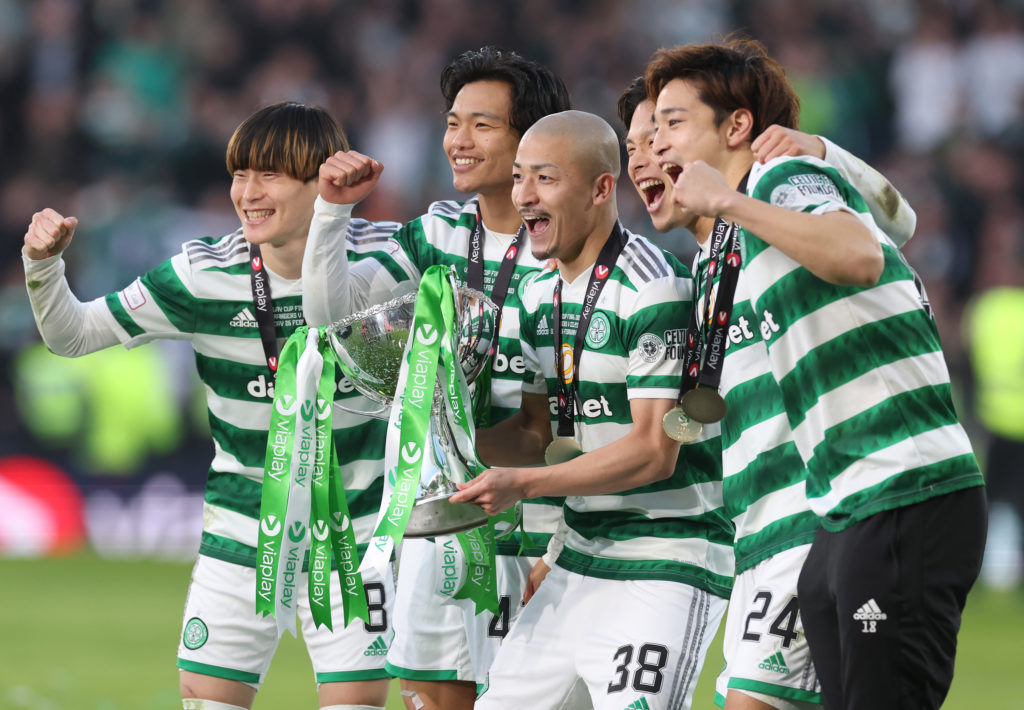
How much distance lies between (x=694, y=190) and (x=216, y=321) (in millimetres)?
2106

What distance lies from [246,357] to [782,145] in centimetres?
206

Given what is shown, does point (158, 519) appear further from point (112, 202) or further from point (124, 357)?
point (112, 202)

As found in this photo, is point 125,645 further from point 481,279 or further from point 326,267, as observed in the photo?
point 326,267

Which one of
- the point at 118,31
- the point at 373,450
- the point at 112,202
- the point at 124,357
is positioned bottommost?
the point at 373,450

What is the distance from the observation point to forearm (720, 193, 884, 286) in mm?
3350

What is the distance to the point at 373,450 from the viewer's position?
5.09 m

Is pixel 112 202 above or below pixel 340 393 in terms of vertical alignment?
above

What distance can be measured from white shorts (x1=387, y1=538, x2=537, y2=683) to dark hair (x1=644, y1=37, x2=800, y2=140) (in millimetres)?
1616

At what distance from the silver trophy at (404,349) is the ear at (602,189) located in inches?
17.4

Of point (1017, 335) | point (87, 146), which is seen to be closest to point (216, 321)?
point (1017, 335)

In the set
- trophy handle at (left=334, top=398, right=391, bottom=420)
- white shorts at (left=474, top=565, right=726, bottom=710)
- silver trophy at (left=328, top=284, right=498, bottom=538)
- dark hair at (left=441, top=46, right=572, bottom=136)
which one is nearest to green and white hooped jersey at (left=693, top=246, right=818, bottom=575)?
white shorts at (left=474, top=565, right=726, bottom=710)

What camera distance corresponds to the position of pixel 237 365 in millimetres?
5059

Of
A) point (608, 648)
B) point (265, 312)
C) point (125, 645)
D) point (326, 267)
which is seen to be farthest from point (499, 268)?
point (125, 645)

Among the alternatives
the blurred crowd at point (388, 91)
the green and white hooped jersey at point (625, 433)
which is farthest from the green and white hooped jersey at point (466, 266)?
the blurred crowd at point (388, 91)
